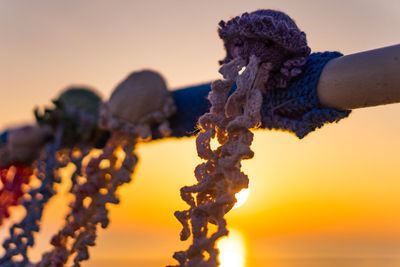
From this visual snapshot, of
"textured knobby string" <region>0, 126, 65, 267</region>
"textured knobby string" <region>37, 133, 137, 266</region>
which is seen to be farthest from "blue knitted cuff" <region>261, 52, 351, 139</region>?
"textured knobby string" <region>0, 126, 65, 267</region>

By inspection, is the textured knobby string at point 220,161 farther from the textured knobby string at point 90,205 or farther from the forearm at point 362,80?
the textured knobby string at point 90,205

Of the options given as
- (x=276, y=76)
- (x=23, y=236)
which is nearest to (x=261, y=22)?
(x=276, y=76)

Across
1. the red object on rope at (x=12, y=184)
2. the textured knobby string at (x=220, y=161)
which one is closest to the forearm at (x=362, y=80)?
the textured knobby string at (x=220, y=161)

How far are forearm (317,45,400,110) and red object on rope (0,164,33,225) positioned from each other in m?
1.00

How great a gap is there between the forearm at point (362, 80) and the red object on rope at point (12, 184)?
999mm

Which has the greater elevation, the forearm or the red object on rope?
the red object on rope

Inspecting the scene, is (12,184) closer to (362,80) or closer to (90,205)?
(90,205)

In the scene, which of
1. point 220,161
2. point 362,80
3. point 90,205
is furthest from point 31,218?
point 362,80

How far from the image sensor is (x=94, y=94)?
1.42 meters

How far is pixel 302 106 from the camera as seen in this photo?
2.37ft

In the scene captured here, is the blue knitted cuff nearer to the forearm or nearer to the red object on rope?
the forearm

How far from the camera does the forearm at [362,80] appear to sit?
618 mm

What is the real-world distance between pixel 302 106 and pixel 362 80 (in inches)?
4.5

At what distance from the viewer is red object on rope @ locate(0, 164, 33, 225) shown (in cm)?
129
